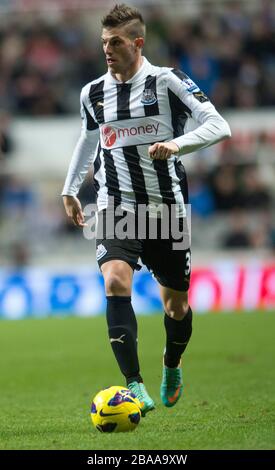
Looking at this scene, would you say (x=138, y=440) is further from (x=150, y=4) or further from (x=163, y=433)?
(x=150, y=4)

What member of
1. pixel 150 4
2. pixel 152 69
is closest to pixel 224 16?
pixel 150 4

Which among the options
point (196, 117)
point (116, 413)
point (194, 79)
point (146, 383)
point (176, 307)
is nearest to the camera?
point (116, 413)

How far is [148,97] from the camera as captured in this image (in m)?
5.89

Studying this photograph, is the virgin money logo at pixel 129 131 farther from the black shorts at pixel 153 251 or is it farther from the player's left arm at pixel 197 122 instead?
the black shorts at pixel 153 251

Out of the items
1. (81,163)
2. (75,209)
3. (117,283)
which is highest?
(81,163)

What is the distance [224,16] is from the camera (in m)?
17.6

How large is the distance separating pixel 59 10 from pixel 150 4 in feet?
5.55

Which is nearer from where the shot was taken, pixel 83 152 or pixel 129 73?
pixel 129 73

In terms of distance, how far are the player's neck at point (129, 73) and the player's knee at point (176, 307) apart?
1.39 m

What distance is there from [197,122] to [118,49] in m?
0.62

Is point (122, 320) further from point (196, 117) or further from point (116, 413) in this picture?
point (196, 117)

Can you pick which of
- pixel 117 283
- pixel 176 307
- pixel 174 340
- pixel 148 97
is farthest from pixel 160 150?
pixel 174 340

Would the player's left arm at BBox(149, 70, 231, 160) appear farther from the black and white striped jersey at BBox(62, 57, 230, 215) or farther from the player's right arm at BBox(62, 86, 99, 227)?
the player's right arm at BBox(62, 86, 99, 227)

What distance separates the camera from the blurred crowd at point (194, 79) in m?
15.7
